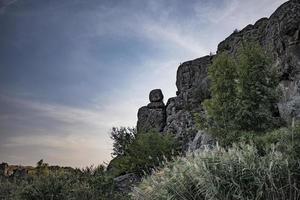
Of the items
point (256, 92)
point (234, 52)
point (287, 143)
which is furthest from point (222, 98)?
point (234, 52)

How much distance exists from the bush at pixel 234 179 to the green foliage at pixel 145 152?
45.2ft

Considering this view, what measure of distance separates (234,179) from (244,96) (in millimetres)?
11372

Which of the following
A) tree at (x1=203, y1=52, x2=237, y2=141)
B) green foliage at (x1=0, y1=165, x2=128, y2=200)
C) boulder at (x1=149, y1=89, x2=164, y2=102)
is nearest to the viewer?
green foliage at (x1=0, y1=165, x2=128, y2=200)

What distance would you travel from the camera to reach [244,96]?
1827cm

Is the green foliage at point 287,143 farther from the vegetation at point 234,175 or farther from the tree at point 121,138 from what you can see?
the tree at point 121,138

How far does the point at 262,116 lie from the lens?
17781mm

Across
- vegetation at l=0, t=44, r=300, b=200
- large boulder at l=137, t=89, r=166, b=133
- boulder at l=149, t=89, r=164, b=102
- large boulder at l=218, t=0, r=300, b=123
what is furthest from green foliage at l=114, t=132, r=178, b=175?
boulder at l=149, t=89, r=164, b=102

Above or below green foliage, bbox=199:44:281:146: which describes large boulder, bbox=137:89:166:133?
above

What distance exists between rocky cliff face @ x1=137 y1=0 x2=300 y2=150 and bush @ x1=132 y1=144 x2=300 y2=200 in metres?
10.2

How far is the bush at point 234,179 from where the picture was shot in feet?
23.8

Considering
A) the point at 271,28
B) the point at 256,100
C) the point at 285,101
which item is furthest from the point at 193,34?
the point at 271,28

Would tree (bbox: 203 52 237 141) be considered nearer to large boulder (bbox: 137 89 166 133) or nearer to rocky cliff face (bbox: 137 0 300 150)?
rocky cliff face (bbox: 137 0 300 150)

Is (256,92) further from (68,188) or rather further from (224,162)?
(224,162)

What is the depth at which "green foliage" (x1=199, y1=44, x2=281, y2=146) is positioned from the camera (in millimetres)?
17859
